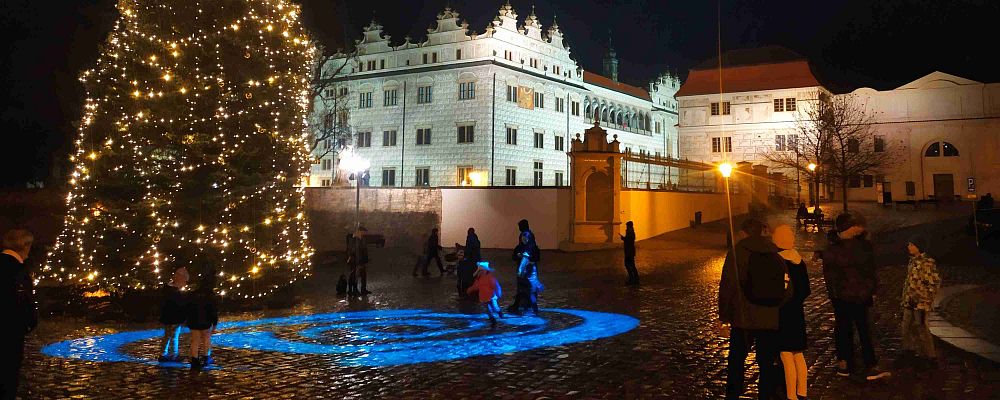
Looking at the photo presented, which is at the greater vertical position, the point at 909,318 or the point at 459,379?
the point at 909,318

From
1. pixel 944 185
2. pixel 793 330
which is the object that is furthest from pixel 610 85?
pixel 793 330

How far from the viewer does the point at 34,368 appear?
8258mm

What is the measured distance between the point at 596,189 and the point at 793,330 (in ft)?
71.6

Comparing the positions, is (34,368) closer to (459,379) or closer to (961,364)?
(459,379)

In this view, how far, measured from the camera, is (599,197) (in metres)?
27.7

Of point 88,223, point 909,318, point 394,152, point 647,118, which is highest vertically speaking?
point 647,118

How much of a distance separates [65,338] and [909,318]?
39.4 feet

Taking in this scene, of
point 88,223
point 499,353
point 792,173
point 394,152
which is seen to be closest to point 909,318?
point 499,353

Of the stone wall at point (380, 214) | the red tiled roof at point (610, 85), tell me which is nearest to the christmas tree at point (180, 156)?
the stone wall at point (380, 214)

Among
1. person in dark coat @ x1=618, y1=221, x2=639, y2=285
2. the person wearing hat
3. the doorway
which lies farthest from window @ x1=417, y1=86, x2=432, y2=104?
the person wearing hat

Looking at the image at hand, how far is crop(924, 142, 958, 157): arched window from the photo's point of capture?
55.7 meters

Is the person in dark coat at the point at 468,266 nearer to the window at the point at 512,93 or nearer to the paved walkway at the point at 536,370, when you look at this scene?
the paved walkway at the point at 536,370

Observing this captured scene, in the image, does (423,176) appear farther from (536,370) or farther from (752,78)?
(536,370)

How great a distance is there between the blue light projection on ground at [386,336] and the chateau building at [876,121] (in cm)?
4487
